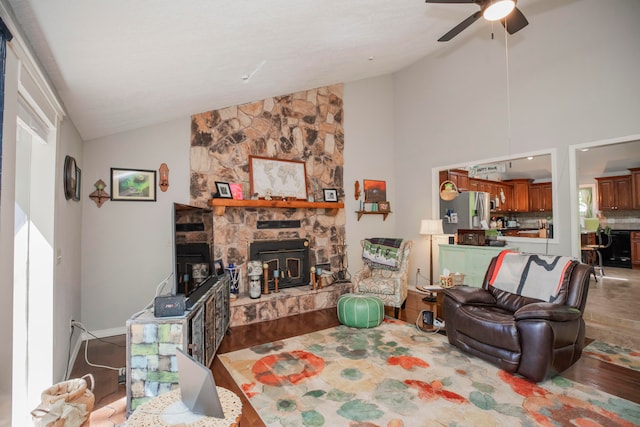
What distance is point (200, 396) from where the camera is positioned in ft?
4.22

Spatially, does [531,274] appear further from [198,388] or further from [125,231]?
[125,231]

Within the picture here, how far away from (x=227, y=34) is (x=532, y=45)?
4.33m

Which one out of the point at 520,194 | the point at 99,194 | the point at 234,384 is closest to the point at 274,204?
the point at 99,194

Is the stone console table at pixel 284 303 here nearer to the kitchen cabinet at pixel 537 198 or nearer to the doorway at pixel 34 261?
the doorway at pixel 34 261

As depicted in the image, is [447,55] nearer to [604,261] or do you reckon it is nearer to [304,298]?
[304,298]

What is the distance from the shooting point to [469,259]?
481 cm

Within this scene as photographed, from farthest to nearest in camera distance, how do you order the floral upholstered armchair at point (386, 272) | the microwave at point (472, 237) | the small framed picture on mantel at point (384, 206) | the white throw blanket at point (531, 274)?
the small framed picture on mantel at point (384, 206)
the microwave at point (472, 237)
the floral upholstered armchair at point (386, 272)
the white throw blanket at point (531, 274)

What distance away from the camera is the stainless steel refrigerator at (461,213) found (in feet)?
17.9

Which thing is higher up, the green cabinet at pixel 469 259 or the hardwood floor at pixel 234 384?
the green cabinet at pixel 469 259

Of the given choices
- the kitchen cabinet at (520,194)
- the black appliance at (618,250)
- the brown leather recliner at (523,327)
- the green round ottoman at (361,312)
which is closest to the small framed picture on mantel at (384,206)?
the green round ottoman at (361,312)

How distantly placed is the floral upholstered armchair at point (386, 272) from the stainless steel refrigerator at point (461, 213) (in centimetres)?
132

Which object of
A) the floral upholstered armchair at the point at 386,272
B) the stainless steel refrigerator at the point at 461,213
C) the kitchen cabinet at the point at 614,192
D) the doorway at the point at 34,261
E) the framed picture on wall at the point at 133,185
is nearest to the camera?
A: the doorway at the point at 34,261

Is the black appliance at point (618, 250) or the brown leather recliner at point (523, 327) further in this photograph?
the black appliance at point (618, 250)

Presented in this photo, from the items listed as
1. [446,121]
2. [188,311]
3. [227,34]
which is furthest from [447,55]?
[188,311]
